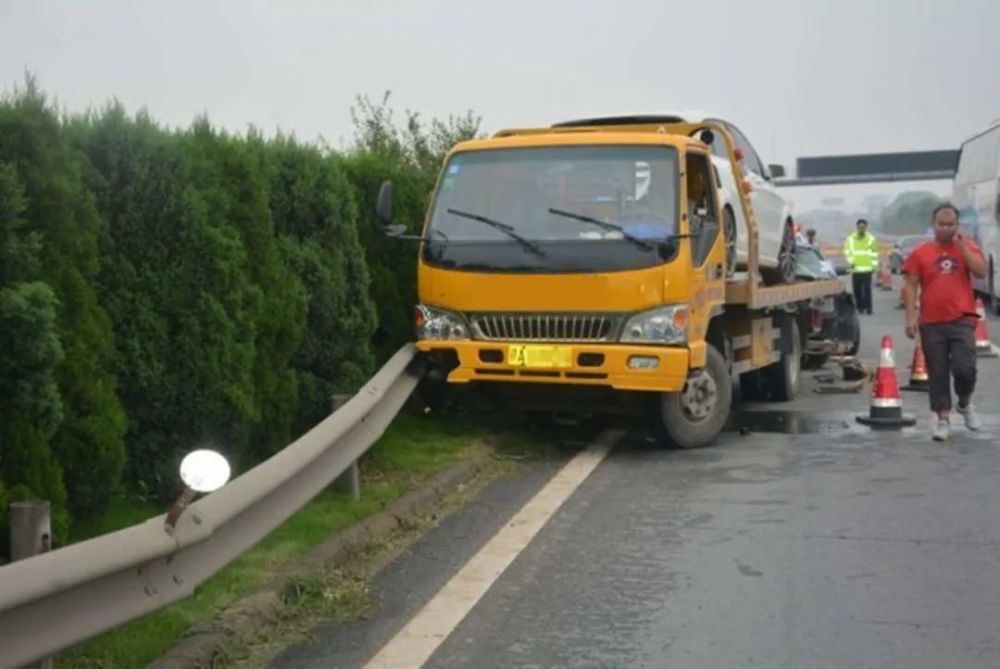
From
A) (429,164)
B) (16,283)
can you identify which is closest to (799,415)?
(429,164)

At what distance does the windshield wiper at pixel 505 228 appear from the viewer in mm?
9914

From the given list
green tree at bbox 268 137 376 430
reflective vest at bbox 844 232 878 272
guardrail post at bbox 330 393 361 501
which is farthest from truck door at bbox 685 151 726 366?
reflective vest at bbox 844 232 878 272

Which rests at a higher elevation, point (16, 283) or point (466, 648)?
point (16, 283)

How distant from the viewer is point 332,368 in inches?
367

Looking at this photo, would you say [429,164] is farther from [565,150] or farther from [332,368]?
[332,368]

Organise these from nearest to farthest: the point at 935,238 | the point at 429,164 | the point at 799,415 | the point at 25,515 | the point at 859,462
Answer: the point at 25,515 → the point at 859,462 → the point at 935,238 → the point at 799,415 → the point at 429,164

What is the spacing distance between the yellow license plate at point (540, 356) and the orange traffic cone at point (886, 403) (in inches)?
135

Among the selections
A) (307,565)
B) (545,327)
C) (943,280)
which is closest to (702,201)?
(545,327)

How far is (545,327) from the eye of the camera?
9953mm

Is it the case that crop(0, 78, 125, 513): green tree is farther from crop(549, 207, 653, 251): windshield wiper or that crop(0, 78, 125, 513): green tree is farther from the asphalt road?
crop(549, 207, 653, 251): windshield wiper

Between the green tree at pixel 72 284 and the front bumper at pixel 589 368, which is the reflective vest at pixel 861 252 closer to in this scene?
the front bumper at pixel 589 368

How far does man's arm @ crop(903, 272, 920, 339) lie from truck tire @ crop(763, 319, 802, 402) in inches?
98.4

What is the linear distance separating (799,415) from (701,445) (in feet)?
7.89

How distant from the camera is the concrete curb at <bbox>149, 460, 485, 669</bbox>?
204 inches
